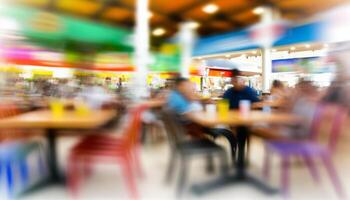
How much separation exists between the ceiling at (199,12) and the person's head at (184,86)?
0.59 m

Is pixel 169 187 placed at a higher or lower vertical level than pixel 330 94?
lower

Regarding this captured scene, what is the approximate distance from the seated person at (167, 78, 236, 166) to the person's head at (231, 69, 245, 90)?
0.45 meters

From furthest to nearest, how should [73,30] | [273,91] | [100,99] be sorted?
1. [273,91]
2. [100,99]
3. [73,30]

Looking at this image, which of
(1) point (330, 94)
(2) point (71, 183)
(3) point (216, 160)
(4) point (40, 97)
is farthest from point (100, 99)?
(1) point (330, 94)

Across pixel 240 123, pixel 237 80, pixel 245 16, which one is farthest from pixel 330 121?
pixel 245 16

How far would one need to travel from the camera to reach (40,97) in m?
2.73

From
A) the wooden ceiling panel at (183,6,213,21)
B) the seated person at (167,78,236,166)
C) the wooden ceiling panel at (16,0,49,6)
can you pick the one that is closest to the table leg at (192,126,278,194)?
the seated person at (167,78,236,166)

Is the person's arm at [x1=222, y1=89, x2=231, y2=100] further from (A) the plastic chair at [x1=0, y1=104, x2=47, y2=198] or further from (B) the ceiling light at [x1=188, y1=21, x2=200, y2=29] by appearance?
(A) the plastic chair at [x1=0, y1=104, x2=47, y2=198]

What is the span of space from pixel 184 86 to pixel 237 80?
60cm

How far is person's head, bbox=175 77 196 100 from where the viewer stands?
284 cm

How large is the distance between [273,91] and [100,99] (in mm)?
2482

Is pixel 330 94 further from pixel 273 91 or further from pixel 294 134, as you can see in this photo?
pixel 294 134

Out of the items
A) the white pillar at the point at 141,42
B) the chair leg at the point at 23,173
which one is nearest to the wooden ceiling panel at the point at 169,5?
the white pillar at the point at 141,42

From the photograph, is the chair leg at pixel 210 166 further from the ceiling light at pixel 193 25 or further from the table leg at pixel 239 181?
the ceiling light at pixel 193 25
